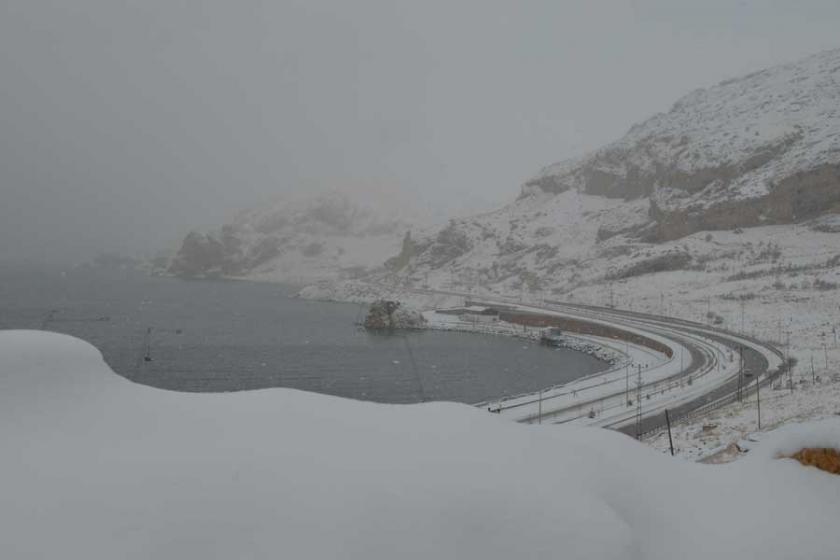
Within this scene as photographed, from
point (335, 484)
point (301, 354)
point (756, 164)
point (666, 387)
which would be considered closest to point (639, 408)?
point (666, 387)

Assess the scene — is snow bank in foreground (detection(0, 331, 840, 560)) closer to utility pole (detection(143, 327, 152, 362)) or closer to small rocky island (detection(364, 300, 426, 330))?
utility pole (detection(143, 327, 152, 362))

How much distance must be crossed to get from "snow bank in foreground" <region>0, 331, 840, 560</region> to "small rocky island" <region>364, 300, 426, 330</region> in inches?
3908

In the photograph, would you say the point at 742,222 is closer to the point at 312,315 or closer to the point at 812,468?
the point at 312,315

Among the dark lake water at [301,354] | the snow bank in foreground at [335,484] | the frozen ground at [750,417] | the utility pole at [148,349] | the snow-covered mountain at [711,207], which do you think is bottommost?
the dark lake water at [301,354]

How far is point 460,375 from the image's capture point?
2557 inches

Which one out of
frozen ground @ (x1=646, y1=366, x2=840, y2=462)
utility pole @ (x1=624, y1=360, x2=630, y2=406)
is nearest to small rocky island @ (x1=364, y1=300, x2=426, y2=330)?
utility pole @ (x1=624, y1=360, x2=630, y2=406)

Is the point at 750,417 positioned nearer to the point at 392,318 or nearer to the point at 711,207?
the point at 392,318

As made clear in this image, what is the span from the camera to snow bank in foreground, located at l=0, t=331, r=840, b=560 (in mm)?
6051

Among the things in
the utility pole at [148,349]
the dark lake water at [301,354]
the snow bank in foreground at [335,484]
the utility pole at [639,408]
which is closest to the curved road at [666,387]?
the utility pole at [639,408]

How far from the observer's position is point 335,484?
6754 mm

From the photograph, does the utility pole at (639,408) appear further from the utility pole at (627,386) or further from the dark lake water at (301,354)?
the dark lake water at (301,354)

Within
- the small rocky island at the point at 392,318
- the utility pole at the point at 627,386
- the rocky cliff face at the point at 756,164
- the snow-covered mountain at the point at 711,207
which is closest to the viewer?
the utility pole at the point at 627,386

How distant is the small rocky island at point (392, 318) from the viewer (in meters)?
109

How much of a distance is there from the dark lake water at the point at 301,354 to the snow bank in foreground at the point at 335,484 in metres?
44.0
